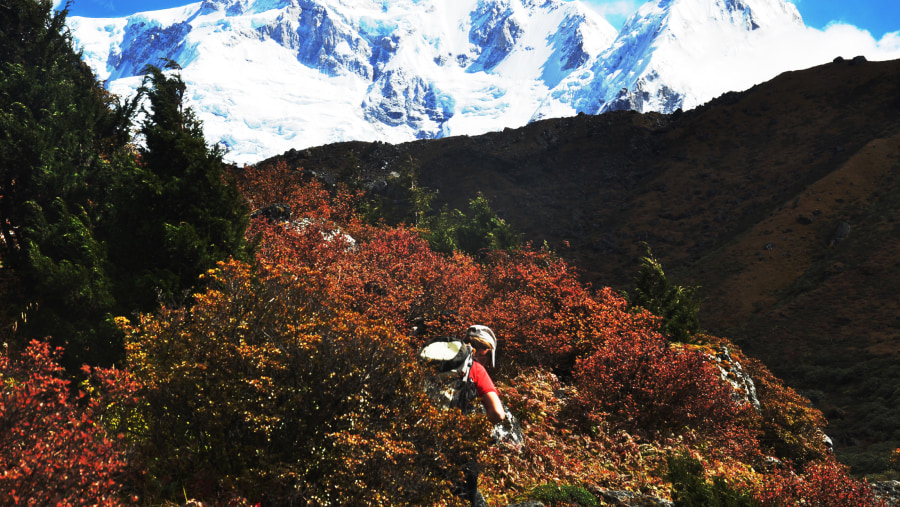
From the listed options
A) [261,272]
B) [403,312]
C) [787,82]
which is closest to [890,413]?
[403,312]

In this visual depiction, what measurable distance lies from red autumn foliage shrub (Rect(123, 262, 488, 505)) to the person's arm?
257mm

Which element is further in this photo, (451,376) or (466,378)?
(451,376)

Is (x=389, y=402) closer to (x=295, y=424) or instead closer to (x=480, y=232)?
(x=295, y=424)

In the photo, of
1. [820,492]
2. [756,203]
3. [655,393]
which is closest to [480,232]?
[655,393]

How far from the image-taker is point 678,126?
3179 inches

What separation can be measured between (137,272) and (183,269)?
124cm

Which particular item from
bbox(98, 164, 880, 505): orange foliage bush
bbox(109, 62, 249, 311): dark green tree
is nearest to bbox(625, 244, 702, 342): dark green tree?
bbox(98, 164, 880, 505): orange foliage bush

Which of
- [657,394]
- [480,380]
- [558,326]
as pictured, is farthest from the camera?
[558,326]

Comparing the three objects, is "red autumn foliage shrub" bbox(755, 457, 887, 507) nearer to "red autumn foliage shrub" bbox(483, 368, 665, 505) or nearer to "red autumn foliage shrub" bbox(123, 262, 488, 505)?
"red autumn foliage shrub" bbox(483, 368, 665, 505)

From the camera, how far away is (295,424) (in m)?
5.79

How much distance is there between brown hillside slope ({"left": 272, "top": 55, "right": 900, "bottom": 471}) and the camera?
38.1 meters

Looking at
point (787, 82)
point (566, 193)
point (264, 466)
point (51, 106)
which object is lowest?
point (264, 466)

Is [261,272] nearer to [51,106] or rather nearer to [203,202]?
[203,202]

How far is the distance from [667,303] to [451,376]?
21.0 m
